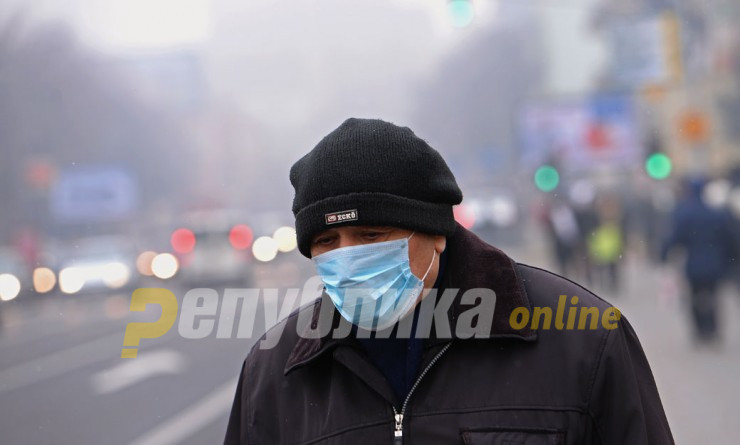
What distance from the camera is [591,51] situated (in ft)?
60.0

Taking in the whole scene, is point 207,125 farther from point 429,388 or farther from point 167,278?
point 429,388

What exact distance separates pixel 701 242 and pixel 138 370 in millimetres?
6561

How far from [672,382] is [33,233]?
8.31 m

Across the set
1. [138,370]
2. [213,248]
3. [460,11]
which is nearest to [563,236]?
[213,248]

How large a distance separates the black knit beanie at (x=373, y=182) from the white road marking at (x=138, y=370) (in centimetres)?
833

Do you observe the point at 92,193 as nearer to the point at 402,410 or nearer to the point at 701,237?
the point at 701,237

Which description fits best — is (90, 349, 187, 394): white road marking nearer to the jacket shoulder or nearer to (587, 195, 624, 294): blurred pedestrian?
(587, 195, 624, 294): blurred pedestrian

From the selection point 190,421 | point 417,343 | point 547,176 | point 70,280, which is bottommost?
point 190,421

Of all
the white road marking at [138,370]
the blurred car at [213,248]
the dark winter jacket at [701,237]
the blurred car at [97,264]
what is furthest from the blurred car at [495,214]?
the blurred car at [97,264]

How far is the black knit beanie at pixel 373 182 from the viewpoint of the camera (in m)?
2.27

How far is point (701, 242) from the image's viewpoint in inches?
440

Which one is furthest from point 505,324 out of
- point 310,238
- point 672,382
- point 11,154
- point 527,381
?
point 11,154

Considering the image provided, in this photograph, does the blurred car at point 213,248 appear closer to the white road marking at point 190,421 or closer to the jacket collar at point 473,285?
the white road marking at point 190,421

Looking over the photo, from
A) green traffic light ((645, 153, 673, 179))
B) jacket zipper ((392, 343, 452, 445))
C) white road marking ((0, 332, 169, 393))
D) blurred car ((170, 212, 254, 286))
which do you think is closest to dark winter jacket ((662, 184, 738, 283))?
green traffic light ((645, 153, 673, 179))
